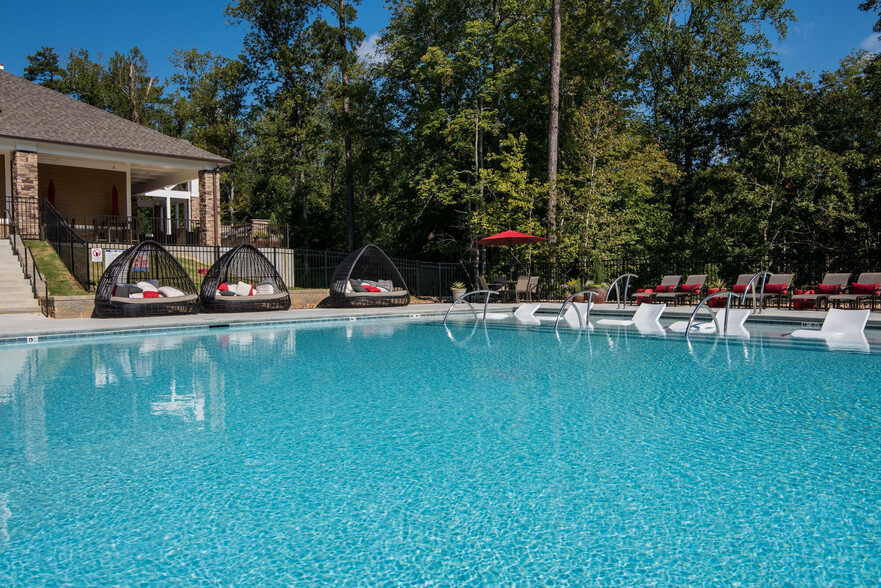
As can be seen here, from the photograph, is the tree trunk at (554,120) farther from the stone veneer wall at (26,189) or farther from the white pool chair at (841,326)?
the stone veneer wall at (26,189)

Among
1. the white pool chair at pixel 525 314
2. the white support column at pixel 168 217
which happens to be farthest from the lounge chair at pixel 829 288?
the white support column at pixel 168 217

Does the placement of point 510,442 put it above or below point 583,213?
below

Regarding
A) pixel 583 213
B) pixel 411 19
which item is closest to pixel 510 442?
pixel 583 213

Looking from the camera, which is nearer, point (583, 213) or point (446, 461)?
point (446, 461)

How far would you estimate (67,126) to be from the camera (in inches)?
795

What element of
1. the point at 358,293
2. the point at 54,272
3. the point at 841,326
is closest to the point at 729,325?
the point at 841,326

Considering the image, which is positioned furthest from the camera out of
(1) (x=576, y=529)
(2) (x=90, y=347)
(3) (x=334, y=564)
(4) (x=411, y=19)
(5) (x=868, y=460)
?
(4) (x=411, y=19)

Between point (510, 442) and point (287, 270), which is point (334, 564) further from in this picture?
point (287, 270)

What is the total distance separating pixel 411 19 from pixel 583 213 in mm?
12014

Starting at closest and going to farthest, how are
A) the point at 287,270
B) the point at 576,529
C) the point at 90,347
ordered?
the point at 576,529, the point at 90,347, the point at 287,270

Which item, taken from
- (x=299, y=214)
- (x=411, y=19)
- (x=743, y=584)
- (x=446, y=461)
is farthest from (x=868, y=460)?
(x=299, y=214)

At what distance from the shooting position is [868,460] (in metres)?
3.89

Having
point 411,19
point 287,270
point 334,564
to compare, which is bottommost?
point 334,564

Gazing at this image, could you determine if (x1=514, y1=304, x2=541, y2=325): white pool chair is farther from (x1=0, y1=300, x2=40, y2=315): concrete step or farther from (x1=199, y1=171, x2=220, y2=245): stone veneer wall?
(x1=199, y1=171, x2=220, y2=245): stone veneer wall
